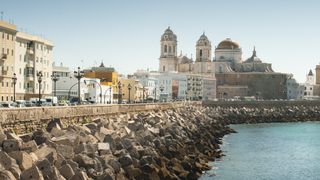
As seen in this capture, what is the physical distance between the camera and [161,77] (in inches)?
4963

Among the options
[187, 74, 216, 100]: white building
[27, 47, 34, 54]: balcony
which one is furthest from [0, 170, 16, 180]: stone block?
[187, 74, 216, 100]: white building

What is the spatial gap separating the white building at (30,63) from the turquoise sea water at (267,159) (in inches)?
802

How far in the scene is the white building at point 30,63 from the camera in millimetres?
56625

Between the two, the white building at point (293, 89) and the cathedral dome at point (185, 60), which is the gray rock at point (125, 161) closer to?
the cathedral dome at point (185, 60)

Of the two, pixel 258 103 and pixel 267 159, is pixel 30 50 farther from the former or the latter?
pixel 258 103

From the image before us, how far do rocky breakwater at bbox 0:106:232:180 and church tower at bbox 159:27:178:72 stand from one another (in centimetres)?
10253

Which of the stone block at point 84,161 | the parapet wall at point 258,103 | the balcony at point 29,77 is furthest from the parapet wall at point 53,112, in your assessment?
the parapet wall at point 258,103

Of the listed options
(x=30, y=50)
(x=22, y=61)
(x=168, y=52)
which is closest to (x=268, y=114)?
(x=168, y=52)

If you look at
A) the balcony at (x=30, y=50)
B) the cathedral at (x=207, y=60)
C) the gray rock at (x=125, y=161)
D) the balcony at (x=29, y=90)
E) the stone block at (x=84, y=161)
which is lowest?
the gray rock at (x=125, y=161)

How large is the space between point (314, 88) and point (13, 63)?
129 meters

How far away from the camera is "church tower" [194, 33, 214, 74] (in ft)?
466

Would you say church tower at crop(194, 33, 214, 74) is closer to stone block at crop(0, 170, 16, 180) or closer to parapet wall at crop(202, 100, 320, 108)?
parapet wall at crop(202, 100, 320, 108)

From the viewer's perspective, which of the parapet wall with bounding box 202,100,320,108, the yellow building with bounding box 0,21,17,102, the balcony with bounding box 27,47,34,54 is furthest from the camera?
the parapet wall with bounding box 202,100,320,108

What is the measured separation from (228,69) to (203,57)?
6.94 meters
